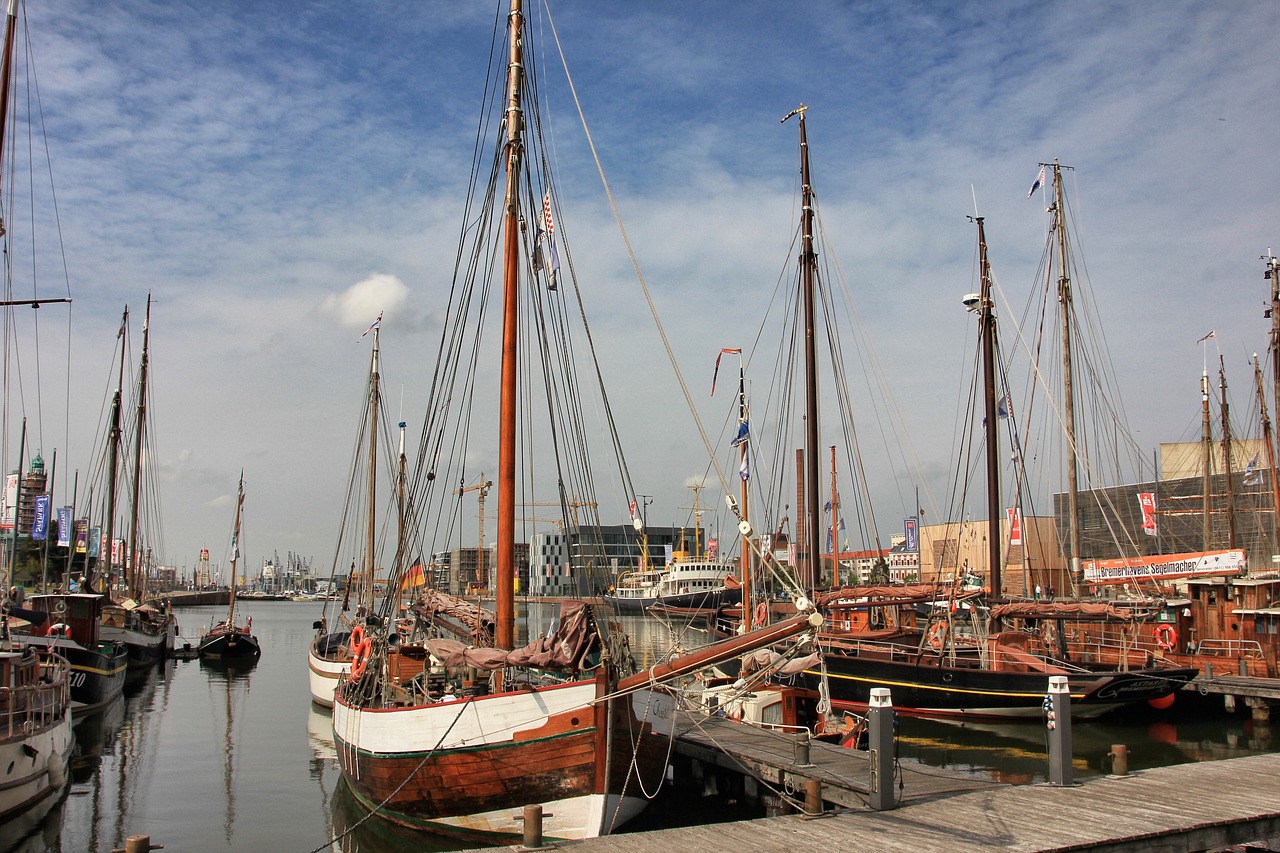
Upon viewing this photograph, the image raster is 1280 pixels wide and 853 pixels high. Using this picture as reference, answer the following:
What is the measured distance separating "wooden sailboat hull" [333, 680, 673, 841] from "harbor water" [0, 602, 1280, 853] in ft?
3.72

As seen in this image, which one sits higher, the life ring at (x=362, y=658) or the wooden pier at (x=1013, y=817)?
the life ring at (x=362, y=658)

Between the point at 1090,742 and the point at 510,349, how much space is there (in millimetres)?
20421

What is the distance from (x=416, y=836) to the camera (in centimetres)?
1606

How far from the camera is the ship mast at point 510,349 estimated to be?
16.3m

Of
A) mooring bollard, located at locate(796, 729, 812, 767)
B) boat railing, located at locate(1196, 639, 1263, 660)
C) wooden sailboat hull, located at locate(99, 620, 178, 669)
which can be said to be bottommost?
wooden sailboat hull, located at locate(99, 620, 178, 669)

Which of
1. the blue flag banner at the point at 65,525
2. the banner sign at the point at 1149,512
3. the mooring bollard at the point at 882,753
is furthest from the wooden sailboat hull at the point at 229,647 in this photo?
the mooring bollard at the point at 882,753

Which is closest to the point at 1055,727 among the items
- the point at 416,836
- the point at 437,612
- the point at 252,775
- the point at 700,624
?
the point at 416,836

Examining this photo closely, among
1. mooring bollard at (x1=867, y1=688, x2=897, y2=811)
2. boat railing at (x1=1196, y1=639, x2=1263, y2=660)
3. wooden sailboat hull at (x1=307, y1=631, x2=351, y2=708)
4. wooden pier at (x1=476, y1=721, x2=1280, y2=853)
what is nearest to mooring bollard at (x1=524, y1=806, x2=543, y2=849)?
wooden pier at (x1=476, y1=721, x2=1280, y2=853)

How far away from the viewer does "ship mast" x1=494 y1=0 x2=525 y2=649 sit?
1633 cm

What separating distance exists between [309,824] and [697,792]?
8.31m

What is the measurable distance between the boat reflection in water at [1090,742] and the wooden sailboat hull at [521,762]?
34.0 ft

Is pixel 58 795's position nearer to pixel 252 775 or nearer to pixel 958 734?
pixel 252 775

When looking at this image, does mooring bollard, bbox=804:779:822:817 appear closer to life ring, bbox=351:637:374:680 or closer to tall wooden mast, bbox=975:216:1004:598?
life ring, bbox=351:637:374:680

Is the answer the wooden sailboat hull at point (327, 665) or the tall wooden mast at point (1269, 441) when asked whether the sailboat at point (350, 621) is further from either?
the tall wooden mast at point (1269, 441)
